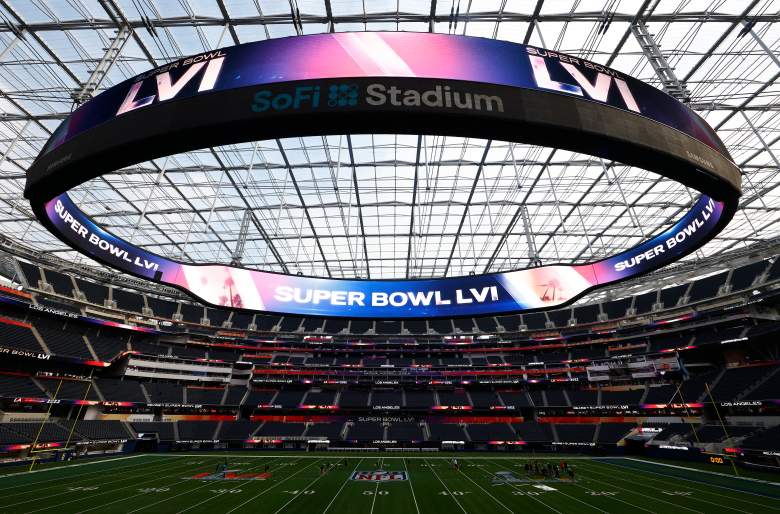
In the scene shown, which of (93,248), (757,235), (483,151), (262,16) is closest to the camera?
(93,248)

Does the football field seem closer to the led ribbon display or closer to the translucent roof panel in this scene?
the translucent roof panel

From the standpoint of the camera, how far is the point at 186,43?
17125 mm

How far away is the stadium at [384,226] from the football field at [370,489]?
1.04ft

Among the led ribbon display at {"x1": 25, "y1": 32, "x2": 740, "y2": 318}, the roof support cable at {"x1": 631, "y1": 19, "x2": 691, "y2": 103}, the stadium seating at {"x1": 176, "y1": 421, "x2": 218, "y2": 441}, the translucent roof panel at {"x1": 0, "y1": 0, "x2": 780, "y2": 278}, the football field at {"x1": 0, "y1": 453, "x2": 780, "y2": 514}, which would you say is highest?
the translucent roof panel at {"x1": 0, "y1": 0, "x2": 780, "y2": 278}

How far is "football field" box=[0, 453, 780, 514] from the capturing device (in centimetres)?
1628

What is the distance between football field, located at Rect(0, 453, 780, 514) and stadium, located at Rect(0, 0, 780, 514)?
0.32 metres

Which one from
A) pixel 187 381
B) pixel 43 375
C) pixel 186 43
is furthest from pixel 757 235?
pixel 43 375

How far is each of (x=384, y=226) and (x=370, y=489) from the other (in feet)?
71.2

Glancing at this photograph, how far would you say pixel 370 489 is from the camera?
20.3 m

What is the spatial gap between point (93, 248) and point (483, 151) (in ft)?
74.5

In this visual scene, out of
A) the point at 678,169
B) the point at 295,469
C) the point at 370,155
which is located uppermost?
the point at 370,155

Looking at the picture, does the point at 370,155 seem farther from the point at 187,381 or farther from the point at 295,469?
the point at 187,381

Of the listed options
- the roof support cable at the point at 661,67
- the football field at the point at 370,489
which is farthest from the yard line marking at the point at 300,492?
the roof support cable at the point at 661,67

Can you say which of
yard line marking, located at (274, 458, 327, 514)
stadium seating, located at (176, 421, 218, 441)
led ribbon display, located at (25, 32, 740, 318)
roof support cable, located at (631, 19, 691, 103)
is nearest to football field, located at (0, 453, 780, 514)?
yard line marking, located at (274, 458, 327, 514)
